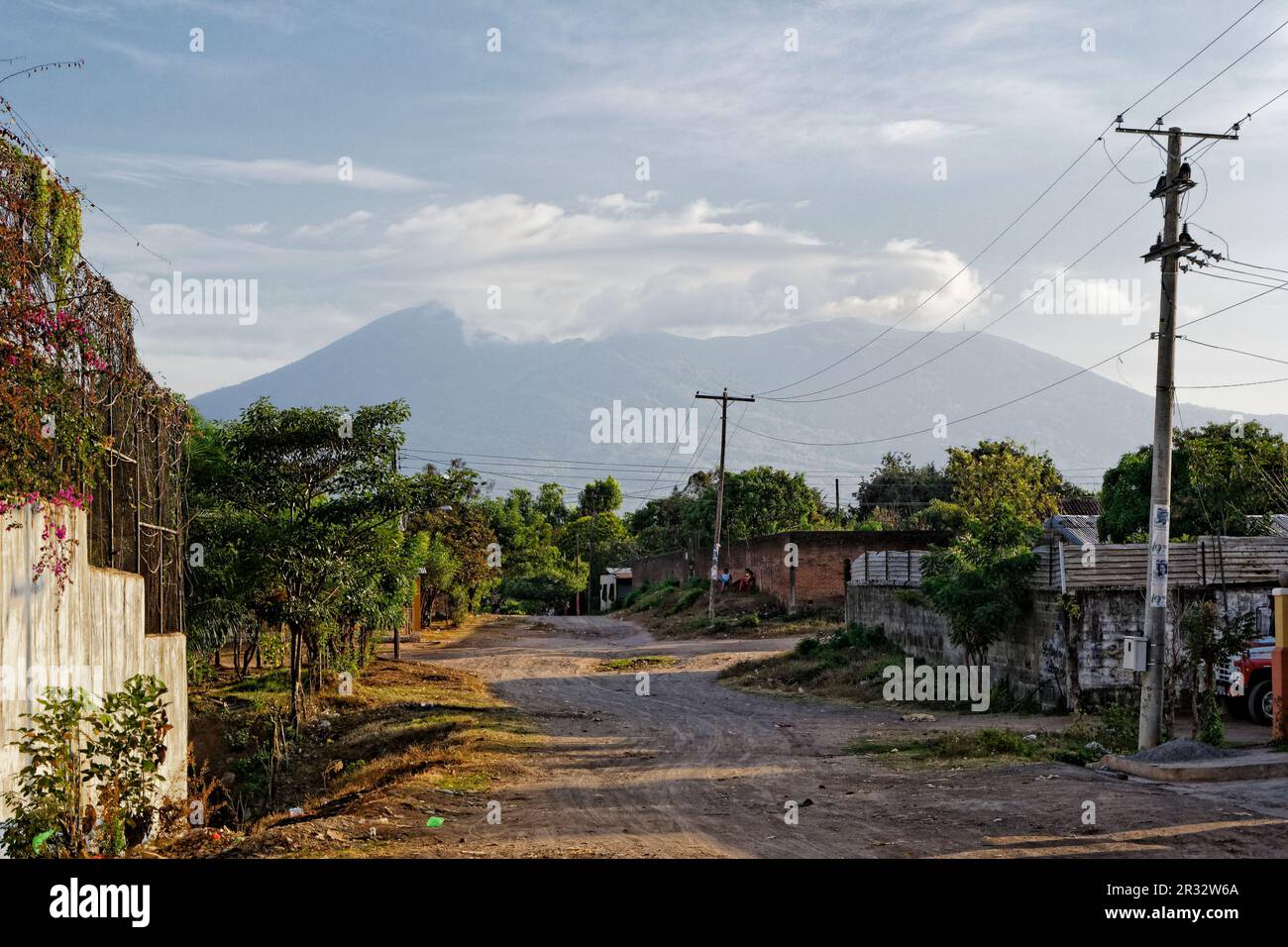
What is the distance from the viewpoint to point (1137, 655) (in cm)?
1506

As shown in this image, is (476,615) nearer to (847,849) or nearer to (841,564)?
(841,564)

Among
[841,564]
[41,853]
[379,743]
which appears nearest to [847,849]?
[41,853]

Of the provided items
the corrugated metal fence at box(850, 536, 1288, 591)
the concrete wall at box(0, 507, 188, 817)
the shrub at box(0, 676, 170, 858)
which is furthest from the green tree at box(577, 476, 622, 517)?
the shrub at box(0, 676, 170, 858)

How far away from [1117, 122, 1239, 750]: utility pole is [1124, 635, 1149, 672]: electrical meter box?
0.07m

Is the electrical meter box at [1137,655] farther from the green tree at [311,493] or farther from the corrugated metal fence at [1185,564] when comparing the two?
the green tree at [311,493]

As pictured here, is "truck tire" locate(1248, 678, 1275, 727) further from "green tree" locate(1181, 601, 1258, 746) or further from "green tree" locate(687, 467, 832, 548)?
"green tree" locate(687, 467, 832, 548)

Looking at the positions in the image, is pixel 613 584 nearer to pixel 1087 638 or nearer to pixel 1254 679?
pixel 1087 638

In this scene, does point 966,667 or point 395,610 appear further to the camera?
point 395,610

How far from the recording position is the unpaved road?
10227 mm

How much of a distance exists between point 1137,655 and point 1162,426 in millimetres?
3012

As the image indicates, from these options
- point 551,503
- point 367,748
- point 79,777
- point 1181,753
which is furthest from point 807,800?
point 551,503

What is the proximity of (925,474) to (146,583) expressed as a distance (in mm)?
66719

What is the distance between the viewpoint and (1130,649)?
49.8 feet
